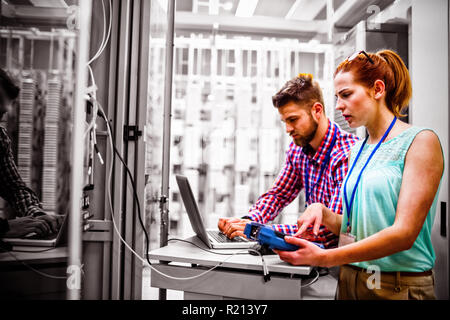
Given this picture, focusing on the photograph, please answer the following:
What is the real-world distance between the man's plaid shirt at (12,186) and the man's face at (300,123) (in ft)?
3.54

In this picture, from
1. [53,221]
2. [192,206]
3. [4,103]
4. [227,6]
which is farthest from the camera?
[227,6]

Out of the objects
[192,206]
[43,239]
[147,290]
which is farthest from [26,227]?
[147,290]

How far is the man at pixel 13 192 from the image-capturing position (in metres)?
0.64

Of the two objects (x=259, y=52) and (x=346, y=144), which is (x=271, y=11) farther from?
(x=259, y=52)

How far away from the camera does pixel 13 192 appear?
0.68 meters

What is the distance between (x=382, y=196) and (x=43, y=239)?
89 centimetres

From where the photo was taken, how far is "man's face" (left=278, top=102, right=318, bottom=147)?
1.36m

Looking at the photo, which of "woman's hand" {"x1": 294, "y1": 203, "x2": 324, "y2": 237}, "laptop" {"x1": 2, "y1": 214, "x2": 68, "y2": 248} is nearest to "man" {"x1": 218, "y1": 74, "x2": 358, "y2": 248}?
"woman's hand" {"x1": 294, "y1": 203, "x2": 324, "y2": 237}

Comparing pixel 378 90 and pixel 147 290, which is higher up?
pixel 378 90

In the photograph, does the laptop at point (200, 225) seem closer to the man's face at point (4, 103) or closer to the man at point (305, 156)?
the man at point (305, 156)

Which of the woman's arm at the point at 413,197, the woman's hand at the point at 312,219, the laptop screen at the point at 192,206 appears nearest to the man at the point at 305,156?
the laptop screen at the point at 192,206

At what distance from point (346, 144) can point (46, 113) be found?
1.09m

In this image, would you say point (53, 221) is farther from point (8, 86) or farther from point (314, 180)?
point (314, 180)
